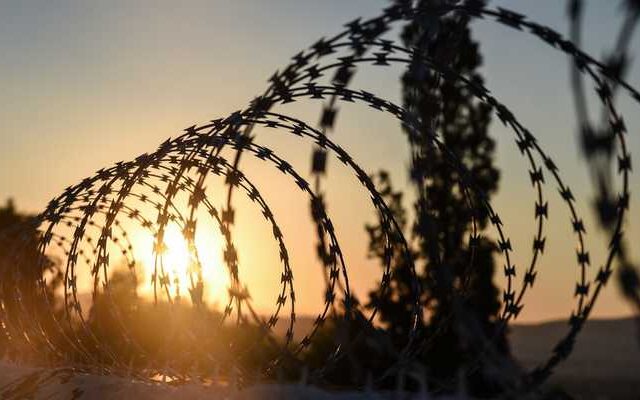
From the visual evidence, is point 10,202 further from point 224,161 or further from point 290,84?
point 290,84

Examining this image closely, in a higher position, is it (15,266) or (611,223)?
(15,266)

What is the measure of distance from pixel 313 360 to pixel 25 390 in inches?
675

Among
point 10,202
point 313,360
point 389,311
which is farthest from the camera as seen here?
point 10,202

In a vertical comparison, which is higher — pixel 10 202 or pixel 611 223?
pixel 10 202

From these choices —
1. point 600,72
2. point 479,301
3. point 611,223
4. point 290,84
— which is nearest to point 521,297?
point 600,72

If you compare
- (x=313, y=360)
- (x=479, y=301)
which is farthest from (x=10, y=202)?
(x=479, y=301)

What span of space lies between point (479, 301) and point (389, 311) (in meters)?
2.94

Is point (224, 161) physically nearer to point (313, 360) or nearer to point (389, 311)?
point (389, 311)

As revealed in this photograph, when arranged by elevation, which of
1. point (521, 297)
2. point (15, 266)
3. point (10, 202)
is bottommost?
point (521, 297)

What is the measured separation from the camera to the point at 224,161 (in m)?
8.70

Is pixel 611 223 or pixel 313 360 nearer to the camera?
pixel 611 223

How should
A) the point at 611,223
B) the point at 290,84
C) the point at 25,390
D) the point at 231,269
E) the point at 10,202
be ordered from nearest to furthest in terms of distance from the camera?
the point at 611,223 < the point at 290,84 < the point at 231,269 < the point at 25,390 < the point at 10,202

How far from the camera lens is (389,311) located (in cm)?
2192

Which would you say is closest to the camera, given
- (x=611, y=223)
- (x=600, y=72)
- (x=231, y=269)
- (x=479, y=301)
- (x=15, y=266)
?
(x=611, y=223)
